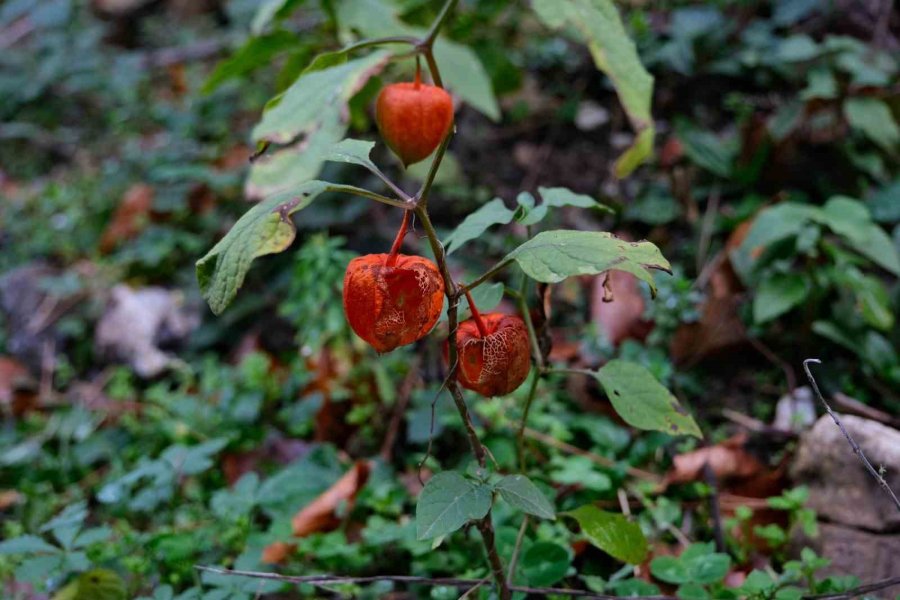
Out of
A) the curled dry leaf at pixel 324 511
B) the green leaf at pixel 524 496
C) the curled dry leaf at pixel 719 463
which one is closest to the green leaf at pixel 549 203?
the green leaf at pixel 524 496

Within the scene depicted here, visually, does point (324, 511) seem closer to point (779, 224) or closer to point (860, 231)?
point (779, 224)

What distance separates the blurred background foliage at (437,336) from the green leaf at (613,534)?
0.36ft

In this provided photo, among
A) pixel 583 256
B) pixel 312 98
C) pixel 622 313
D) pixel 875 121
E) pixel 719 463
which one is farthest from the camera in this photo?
pixel 875 121

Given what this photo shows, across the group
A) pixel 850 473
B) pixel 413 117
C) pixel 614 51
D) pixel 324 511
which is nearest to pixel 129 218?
pixel 324 511

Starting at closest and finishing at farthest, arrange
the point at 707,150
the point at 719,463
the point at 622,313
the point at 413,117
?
the point at 413,117
the point at 719,463
the point at 622,313
the point at 707,150

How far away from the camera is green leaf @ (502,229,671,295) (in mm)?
850

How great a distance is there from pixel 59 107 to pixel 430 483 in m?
3.89

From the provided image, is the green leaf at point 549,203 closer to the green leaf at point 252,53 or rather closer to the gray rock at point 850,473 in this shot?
the gray rock at point 850,473

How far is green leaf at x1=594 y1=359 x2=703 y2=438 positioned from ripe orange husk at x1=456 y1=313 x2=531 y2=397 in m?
0.18

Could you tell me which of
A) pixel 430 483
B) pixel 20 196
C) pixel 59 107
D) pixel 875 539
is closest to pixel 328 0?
pixel 430 483

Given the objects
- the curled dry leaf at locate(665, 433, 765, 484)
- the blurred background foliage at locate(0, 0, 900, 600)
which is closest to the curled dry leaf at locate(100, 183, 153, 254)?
the blurred background foliage at locate(0, 0, 900, 600)

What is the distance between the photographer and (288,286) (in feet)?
8.04

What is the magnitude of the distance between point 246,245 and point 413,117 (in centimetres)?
33

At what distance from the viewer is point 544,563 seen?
1.22m
